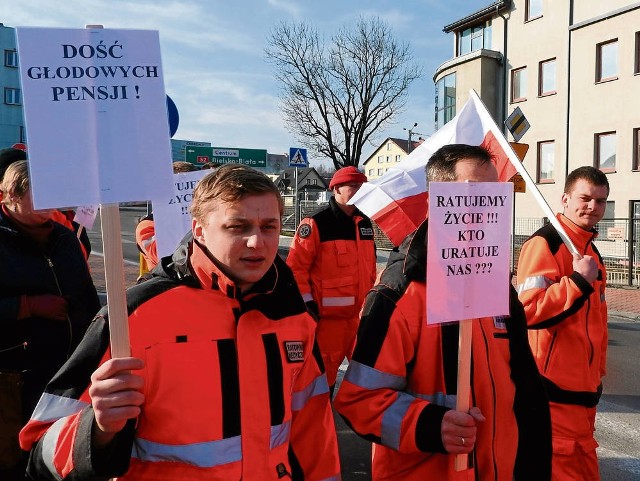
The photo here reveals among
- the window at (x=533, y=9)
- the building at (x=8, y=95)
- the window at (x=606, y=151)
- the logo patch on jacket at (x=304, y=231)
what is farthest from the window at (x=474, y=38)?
the building at (x=8, y=95)

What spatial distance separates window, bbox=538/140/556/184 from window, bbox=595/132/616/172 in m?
2.06

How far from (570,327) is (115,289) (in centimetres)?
266

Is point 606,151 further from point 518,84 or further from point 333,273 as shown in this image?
point 333,273

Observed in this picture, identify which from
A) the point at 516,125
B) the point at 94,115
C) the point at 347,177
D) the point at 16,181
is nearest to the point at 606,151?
the point at 516,125

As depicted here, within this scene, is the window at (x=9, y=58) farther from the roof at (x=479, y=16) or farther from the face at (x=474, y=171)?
the face at (x=474, y=171)

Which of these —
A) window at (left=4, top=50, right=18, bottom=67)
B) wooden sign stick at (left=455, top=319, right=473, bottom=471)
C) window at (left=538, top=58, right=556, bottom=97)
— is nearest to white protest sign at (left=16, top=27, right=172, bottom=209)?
wooden sign stick at (left=455, top=319, right=473, bottom=471)

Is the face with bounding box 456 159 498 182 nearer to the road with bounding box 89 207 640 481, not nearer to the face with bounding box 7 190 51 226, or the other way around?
the face with bounding box 7 190 51 226

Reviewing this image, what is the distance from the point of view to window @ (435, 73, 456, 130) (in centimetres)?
2964

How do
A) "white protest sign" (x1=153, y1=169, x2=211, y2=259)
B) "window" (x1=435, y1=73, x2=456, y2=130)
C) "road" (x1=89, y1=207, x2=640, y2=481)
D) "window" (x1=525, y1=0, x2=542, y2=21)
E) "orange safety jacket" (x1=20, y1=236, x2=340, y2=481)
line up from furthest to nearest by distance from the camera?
"window" (x1=435, y1=73, x2=456, y2=130)
"window" (x1=525, y1=0, x2=542, y2=21)
"road" (x1=89, y1=207, x2=640, y2=481)
"white protest sign" (x1=153, y1=169, x2=211, y2=259)
"orange safety jacket" (x1=20, y1=236, x2=340, y2=481)

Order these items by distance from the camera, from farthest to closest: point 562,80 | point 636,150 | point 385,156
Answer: point 385,156 < point 562,80 < point 636,150

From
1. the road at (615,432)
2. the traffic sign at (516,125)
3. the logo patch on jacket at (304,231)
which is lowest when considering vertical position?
the road at (615,432)

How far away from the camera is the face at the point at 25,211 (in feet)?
10.3

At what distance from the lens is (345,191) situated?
5105mm

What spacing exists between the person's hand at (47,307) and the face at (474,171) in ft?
7.07
